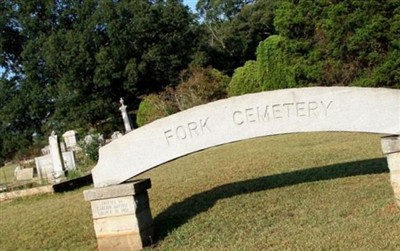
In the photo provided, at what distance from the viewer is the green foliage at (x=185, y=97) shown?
30391 mm

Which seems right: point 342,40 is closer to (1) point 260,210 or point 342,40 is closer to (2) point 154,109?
(2) point 154,109

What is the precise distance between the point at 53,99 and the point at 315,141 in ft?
102

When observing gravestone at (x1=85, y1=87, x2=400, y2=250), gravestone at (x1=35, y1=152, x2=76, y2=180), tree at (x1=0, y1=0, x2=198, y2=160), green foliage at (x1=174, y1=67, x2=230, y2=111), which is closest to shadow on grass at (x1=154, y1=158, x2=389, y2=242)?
gravestone at (x1=85, y1=87, x2=400, y2=250)

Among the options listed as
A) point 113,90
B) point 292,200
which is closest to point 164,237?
point 292,200

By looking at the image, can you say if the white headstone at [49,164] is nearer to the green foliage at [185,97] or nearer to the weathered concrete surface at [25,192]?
the weathered concrete surface at [25,192]

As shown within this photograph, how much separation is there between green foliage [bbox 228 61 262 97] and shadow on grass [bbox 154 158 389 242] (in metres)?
20.9

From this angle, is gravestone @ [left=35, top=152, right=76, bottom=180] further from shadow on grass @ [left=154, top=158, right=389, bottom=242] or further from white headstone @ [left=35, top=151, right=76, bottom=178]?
shadow on grass @ [left=154, top=158, right=389, bottom=242]

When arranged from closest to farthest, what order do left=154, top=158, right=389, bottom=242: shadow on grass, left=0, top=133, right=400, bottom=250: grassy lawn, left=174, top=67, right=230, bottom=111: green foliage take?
left=0, top=133, right=400, bottom=250: grassy lawn, left=154, top=158, right=389, bottom=242: shadow on grass, left=174, top=67, right=230, bottom=111: green foliage

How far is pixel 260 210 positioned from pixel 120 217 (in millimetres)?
1687

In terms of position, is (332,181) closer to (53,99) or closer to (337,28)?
(337,28)

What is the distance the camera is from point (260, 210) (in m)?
6.74

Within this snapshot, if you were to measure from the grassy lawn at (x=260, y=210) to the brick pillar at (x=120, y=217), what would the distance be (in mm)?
227

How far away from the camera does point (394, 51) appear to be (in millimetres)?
25203

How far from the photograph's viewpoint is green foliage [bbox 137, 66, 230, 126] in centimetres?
3039
